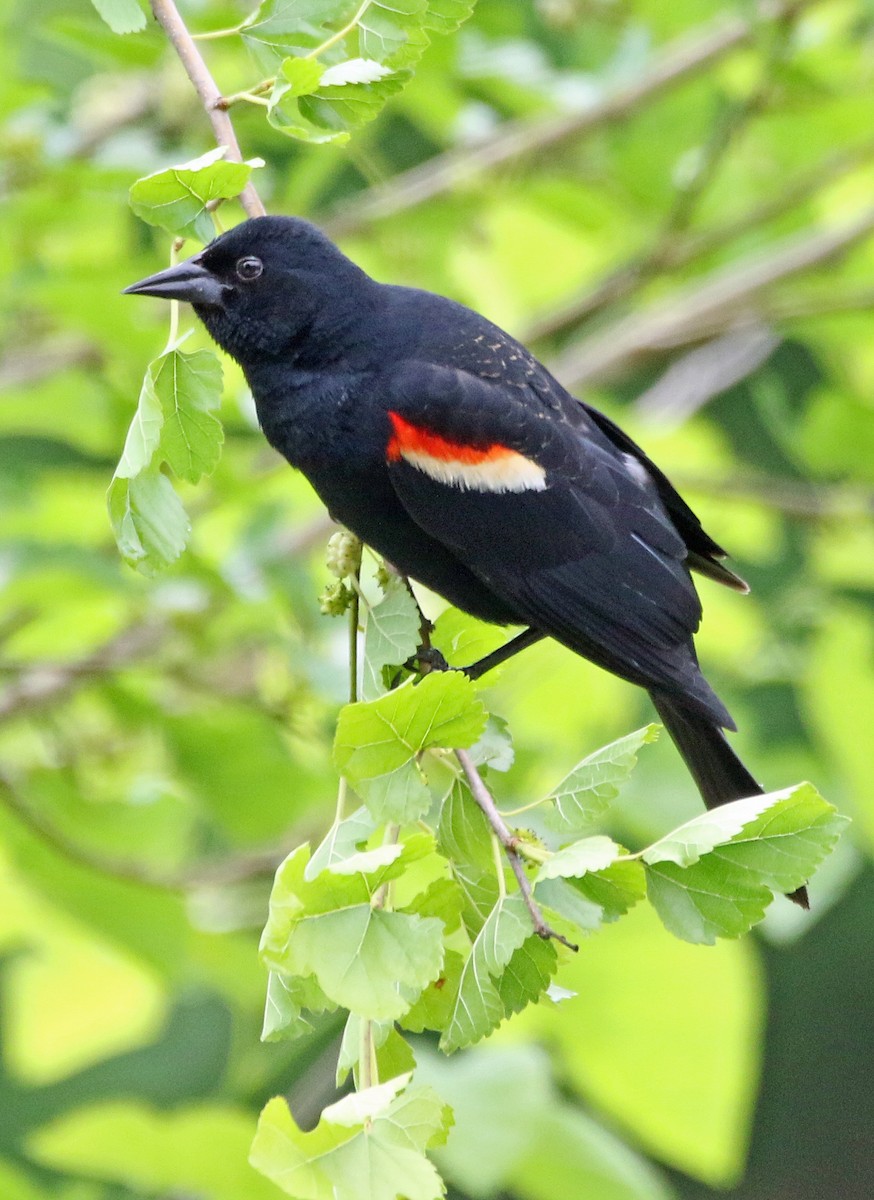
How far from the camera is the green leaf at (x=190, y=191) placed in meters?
1.45

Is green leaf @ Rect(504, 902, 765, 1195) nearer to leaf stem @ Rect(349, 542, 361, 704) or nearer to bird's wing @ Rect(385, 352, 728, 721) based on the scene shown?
bird's wing @ Rect(385, 352, 728, 721)

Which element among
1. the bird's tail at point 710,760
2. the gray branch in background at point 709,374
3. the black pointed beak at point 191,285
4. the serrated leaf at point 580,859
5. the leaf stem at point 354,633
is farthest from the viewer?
the gray branch in background at point 709,374

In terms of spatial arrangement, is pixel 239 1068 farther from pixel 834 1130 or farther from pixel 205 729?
pixel 834 1130

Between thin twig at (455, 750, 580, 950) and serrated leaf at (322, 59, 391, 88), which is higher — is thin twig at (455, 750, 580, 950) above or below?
below

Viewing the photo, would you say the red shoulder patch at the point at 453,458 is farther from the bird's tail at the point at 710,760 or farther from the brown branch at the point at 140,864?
the brown branch at the point at 140,864

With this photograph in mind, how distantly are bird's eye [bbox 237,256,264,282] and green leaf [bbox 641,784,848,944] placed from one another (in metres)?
1.09

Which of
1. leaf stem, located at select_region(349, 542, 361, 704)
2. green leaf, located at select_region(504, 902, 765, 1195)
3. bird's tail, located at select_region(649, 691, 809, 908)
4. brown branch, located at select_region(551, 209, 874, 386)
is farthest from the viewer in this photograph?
brown branch, located at select_region(551, 209, 874, 386)

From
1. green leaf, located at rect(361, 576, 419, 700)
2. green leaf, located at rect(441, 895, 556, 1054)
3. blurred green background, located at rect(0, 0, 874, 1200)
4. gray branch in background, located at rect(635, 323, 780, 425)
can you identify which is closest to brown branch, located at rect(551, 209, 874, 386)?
blurred green background, located at rect(0, 0, 874, 1200)

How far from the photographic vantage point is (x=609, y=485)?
2.30 m

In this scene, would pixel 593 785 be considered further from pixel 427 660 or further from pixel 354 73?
pixel 354 73

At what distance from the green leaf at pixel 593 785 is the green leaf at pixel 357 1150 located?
329mm

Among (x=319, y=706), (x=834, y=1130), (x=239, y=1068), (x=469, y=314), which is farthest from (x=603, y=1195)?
(x=834, y=1130)

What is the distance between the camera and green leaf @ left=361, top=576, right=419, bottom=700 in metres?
1.70

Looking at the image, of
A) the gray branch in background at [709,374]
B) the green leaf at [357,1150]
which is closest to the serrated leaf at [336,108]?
the green leaf at [357,1150]
